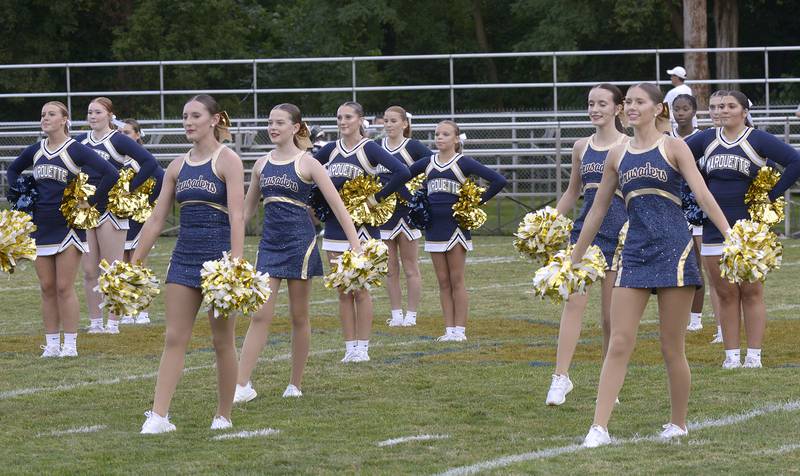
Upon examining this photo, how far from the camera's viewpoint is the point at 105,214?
10.6 meters

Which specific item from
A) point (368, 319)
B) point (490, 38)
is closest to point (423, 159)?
point (368, 319)

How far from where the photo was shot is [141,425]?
6770 millimetres

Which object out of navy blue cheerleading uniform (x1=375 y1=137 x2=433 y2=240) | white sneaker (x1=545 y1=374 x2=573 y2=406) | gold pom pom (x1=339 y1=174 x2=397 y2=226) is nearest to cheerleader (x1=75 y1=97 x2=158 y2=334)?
gold pom pom (x1=339 y1=174 x2=397 y2=226)

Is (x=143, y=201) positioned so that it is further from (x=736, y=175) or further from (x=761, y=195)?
(x=761, y=195)

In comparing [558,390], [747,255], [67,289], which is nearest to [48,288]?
[67,289]

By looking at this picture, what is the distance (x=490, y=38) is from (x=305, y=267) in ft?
105

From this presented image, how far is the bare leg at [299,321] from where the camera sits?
739 cm

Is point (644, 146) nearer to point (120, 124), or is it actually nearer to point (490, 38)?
point (120, 124)

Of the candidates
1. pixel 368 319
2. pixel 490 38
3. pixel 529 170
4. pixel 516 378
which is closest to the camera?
pixel 516 378

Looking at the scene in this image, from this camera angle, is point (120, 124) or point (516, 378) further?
point (120, 124)

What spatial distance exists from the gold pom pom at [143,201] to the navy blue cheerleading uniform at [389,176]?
1.80 metres

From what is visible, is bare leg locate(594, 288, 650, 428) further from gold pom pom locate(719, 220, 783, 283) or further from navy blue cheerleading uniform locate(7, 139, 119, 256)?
navy blue cheerleading uniform locate(7, 139, 119, 256)

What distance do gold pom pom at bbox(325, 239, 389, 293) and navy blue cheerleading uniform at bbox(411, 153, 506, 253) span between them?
2.56 m

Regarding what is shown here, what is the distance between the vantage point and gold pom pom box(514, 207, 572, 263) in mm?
7332
